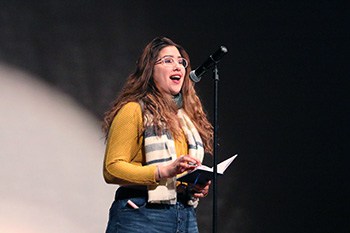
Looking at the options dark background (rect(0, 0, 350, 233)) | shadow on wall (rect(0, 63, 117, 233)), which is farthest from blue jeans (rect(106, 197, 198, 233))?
dark background (rect(0, 0, 350, 233))

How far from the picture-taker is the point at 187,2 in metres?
3.76

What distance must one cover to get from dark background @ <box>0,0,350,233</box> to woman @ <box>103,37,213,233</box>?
141 centimetres

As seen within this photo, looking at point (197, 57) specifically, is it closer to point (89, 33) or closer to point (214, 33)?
point (214, 33)

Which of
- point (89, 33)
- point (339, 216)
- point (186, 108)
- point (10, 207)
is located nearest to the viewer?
point (186, 108)

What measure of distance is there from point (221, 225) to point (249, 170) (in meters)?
0.35

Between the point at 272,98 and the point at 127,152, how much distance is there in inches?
77.5

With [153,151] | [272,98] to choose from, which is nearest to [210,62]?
[153,151]

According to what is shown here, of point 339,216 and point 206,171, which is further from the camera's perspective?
point 339,216

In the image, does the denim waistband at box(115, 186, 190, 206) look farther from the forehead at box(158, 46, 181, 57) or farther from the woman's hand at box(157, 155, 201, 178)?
the forehead at box(158, 46, 181, 57)

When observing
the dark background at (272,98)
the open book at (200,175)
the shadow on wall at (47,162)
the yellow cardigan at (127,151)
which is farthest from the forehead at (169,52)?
the dark background at (272,98)

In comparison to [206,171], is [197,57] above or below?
above

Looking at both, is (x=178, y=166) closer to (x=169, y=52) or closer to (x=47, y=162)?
(x=169, y=52)

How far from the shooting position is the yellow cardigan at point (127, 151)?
1930 millimetres

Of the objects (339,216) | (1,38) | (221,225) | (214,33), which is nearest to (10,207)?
(1,38)
